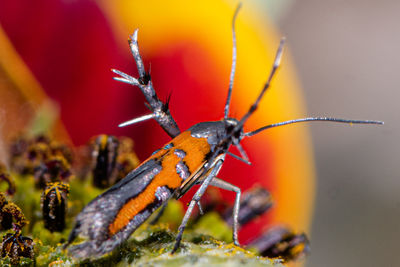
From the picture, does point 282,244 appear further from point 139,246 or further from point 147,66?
point 147,66

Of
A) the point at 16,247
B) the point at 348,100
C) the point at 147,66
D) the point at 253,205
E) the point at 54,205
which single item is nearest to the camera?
the point at 16,247

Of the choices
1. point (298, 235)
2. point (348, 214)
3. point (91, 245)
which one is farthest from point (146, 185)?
point (348, 214)

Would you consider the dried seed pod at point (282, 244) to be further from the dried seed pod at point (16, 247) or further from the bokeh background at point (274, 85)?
the dried seed pod at point (16, 247)

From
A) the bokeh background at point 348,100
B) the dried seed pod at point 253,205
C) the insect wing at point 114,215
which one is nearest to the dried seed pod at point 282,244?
the dried seed pod at point 253,205

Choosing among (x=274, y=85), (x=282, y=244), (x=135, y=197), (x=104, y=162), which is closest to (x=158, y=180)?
(x=135, y=197)

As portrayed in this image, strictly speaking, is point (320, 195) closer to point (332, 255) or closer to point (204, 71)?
point (332, 255)

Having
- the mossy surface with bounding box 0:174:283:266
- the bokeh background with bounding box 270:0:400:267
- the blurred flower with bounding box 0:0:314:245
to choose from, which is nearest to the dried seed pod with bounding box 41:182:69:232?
the mossy surface with bounding box 0:174:283:266

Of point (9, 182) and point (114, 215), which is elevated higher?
point (9, 182)
